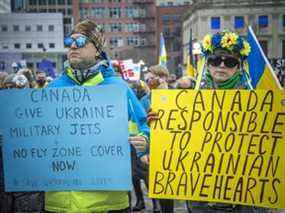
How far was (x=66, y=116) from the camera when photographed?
345 centimetres

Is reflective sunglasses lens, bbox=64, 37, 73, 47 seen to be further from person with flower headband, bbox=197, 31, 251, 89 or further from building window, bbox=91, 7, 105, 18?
building window, bbox=91, 7, 105, 18

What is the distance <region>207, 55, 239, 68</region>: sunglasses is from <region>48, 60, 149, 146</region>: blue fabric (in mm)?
547

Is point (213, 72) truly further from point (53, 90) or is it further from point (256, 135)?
point (53, 90)

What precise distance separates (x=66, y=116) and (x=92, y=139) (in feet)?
0.72

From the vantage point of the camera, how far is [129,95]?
344cm

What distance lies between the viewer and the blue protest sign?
11.1 feet

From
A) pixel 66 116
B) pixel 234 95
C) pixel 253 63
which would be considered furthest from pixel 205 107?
pixel 253 63

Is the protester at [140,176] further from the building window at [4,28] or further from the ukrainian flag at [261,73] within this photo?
the building window at [4,28]

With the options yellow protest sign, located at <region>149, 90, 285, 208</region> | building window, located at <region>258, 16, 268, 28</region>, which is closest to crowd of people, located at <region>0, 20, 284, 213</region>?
yellow protest sign, located at <region>149, 90, 285, 208</region>

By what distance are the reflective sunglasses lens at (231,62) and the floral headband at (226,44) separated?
6 cm

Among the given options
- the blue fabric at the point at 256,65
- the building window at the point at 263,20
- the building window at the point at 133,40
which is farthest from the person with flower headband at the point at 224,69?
the building window at the point at 133,40

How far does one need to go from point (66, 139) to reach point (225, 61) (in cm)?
111

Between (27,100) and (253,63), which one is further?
(253,63)

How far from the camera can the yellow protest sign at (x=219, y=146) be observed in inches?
129
